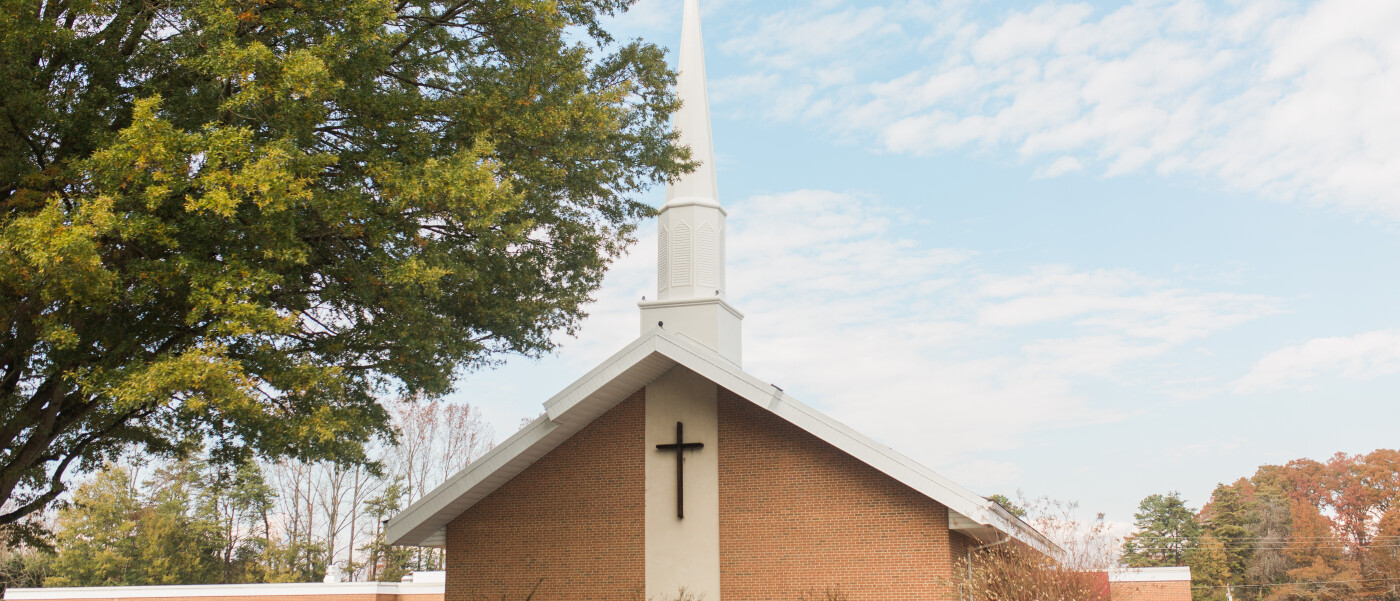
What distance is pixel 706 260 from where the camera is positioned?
17.6 meters

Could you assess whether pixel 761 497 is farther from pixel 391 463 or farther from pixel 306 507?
pixel 306 507

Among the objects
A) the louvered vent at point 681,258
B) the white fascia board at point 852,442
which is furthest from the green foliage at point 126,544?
the white fascia board at point 852,442

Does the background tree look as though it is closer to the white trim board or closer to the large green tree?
the large green tree

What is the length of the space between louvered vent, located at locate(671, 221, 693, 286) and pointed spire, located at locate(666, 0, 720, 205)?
2.02 feet

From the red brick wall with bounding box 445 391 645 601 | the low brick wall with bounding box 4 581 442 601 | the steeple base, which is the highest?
the steeple base

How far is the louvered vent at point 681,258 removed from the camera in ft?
57.1

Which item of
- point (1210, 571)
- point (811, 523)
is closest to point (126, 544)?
point (811, 523)

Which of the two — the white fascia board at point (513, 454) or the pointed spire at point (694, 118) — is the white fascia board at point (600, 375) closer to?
the white fascia board at point (513, 454)

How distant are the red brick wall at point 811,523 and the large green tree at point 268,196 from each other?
3.81m

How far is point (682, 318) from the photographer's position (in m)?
17.2

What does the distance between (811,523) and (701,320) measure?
425cm

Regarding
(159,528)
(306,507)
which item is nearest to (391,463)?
(306,507)

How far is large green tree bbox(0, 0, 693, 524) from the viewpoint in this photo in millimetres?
9617

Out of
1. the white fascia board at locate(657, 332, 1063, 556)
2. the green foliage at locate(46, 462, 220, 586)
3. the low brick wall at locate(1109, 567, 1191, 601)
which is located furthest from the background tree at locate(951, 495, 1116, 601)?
the green foliage at locate(46, 462, 220, 586)
